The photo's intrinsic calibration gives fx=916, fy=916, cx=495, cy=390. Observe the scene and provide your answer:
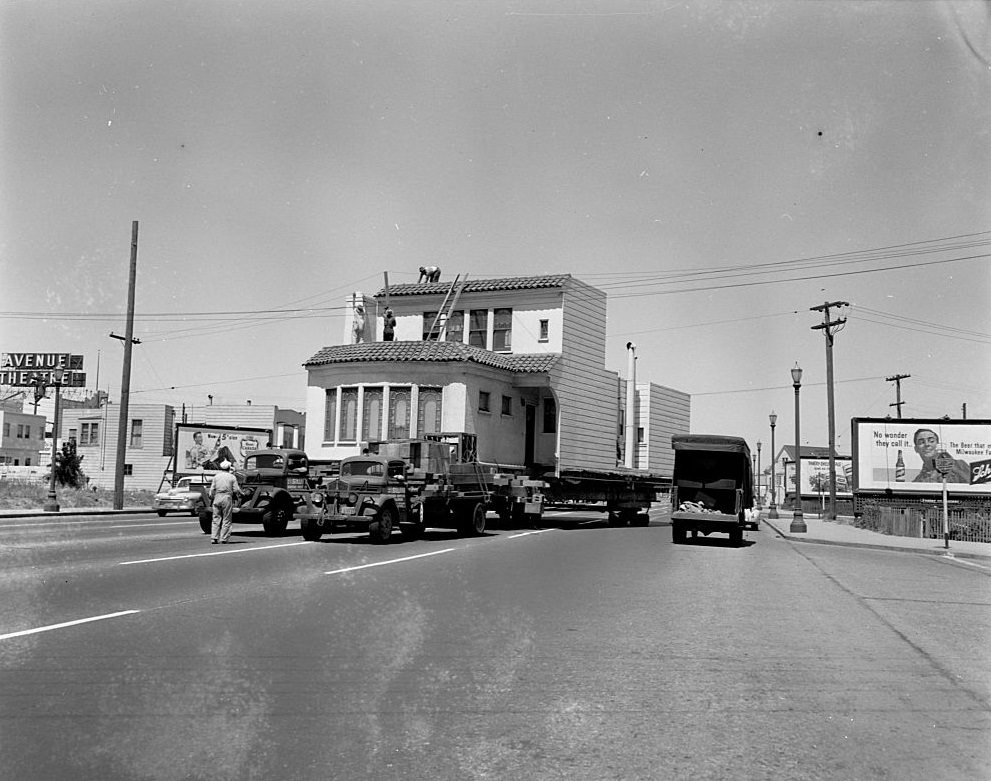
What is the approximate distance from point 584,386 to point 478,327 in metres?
5.27

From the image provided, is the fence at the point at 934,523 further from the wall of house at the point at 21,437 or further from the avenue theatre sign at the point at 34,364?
Result: the wall of house at the point at 21,437

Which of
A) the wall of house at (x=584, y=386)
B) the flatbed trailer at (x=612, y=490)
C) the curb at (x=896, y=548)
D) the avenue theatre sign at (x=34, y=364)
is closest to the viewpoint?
the curb at (x=896, y=548)

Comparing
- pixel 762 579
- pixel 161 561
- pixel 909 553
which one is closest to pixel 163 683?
pixel 161 561

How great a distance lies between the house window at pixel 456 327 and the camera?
1585 inches

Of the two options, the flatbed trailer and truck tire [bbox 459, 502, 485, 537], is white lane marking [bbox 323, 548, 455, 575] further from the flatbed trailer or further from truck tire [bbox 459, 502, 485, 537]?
the flatbed trailer

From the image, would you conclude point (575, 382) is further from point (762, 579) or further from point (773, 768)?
point (773, 768)

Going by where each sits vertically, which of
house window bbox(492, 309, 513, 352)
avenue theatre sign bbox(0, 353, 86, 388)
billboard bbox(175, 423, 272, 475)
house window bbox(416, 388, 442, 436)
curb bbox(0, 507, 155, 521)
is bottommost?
curb bbox(0, 507, 155, 521)

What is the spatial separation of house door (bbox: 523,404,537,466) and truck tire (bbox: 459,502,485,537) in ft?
42.9

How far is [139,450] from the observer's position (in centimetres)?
6112

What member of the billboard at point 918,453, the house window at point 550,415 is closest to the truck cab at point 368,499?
the house window at point 550,415

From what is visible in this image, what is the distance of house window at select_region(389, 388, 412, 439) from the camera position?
34.3 metres

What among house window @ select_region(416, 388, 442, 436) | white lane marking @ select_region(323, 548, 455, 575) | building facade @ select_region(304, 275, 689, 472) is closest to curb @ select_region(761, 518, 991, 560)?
building facade @ select_region(304, 275, 689, 472)

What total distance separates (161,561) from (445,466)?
33.1 ft

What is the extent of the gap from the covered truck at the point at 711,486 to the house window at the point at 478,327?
14634 millimetres
